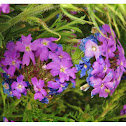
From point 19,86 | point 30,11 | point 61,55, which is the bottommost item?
point 19,86

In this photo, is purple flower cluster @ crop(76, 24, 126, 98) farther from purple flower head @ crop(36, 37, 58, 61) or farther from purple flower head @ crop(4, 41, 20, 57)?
purple flower head @ crop(4, 41, 20, 57)

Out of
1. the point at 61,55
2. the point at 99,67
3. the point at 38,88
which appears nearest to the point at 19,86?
the point at 38,88

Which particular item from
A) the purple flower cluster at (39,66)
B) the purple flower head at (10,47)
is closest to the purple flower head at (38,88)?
the purple flower cluster at (39,66)

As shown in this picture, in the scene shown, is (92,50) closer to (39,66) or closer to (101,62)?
(101,62)

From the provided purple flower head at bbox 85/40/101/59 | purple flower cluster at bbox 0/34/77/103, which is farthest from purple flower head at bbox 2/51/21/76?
purple flower head at bbox 85/40/101/59

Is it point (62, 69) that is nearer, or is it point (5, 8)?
point (5, 8)

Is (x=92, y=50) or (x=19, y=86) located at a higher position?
(x=92, y=50)

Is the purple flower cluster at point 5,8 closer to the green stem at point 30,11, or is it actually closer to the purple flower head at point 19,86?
the green stem at point 30,11
